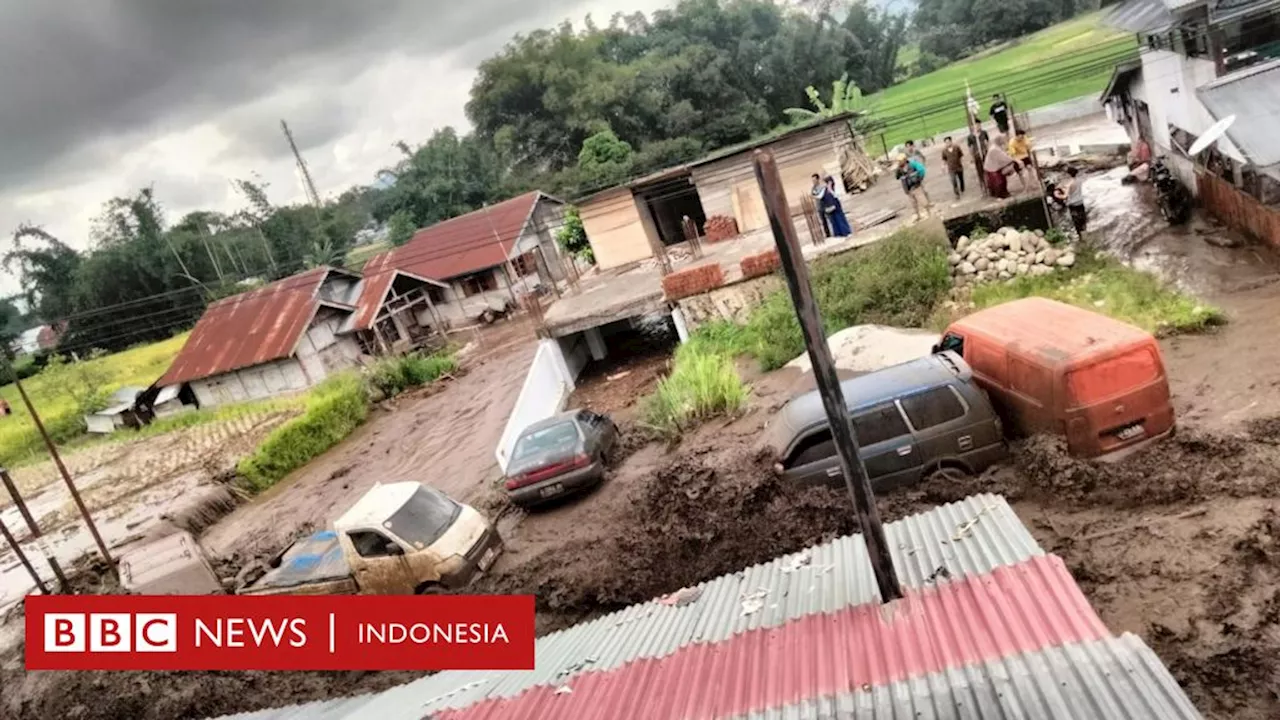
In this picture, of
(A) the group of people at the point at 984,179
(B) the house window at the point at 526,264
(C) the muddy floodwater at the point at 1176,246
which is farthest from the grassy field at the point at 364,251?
(C) the muddy floodwater at the point at 1176,246

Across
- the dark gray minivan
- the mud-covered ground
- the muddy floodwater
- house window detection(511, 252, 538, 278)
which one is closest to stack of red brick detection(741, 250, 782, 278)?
the mud-covered ground

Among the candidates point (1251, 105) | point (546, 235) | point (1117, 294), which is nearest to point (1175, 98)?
point (1251, 105)

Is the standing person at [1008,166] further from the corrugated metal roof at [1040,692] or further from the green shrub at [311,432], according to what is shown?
the green shrub at [311,432]

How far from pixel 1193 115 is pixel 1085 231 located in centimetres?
303

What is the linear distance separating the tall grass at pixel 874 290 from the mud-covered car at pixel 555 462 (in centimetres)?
472

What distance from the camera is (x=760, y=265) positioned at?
18.8 metres

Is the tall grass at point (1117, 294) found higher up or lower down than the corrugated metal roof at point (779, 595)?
lower down

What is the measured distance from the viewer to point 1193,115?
1566 centimetres

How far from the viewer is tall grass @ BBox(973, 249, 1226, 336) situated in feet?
38.5

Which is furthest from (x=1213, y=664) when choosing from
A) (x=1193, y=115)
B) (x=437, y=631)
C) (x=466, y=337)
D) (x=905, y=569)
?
(x=466, y=337)

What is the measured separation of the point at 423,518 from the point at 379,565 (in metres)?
0.87

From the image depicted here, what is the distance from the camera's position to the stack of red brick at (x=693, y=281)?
19.2 m

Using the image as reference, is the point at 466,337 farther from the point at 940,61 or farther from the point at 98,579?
the point at 940,61

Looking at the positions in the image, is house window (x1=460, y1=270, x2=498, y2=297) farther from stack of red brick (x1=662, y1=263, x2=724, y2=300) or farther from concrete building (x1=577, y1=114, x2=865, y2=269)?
stack of red brick (x1=662, y1=263, x2=724, y2=300)
